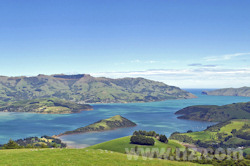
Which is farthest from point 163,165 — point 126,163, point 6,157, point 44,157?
point 6,157

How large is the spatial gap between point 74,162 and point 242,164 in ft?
170

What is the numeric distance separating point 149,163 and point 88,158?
464 inches

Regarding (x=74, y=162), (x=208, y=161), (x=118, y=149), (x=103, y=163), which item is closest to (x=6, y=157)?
(x=74, y=162)

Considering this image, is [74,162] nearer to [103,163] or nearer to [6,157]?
[103,163]

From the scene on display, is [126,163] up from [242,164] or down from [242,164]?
up

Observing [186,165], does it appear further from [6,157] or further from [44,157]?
[6,157]

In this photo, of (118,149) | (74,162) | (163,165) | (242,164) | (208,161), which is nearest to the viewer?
(74,162)

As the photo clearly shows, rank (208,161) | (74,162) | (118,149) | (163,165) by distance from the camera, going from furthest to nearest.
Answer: (118,149), (208,161), (163,165), (74,162)

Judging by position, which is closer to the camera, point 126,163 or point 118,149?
point 126,163

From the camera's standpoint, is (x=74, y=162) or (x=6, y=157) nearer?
(x=74, y=162)

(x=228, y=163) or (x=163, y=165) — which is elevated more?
(x=163, y=165)

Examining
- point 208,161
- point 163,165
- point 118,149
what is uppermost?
point 163,165

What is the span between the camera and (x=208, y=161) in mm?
76625

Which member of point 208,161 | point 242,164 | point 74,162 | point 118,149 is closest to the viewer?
point 74,162
